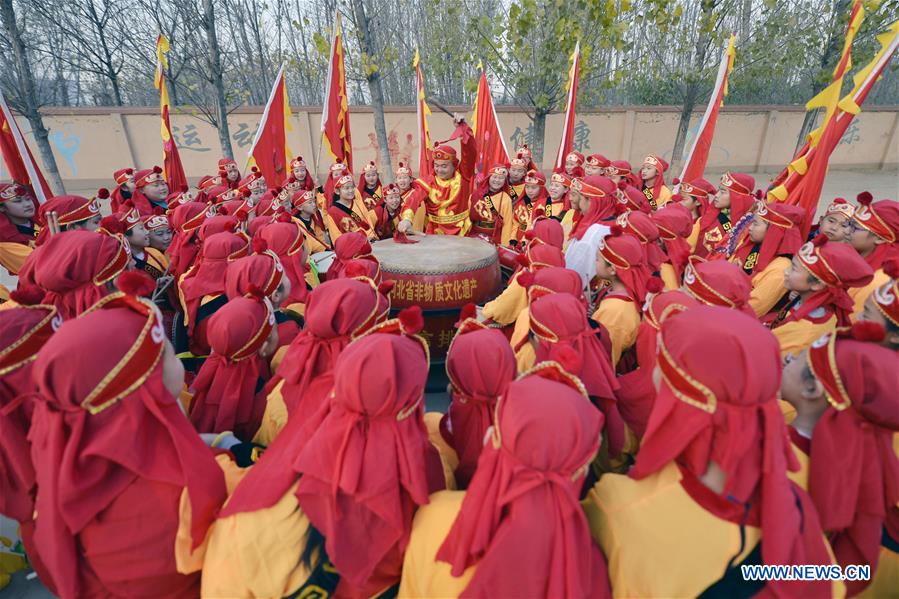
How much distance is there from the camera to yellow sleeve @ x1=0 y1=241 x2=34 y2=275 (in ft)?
13.3

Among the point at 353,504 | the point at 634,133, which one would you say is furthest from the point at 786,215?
the point at 634,133

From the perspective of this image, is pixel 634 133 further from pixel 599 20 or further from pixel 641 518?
pixel 641 518

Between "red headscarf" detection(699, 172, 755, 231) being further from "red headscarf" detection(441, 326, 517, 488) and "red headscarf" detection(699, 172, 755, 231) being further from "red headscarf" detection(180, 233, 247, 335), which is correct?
"red headscarf" detection(180, 233, 247, 335)

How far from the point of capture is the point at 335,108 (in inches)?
258

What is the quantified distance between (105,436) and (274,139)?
5815 mm

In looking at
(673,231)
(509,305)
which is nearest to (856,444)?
(509,305)

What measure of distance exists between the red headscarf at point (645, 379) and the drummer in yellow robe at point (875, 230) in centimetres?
224

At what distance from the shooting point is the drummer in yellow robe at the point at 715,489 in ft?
4.12

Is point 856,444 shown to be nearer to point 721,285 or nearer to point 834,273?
point 721,285

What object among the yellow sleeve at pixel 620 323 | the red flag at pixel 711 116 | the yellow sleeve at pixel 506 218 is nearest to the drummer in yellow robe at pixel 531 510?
the yellow sleeve at pixel 620 323

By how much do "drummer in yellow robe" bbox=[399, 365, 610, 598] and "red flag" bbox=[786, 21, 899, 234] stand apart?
4259 millimetres

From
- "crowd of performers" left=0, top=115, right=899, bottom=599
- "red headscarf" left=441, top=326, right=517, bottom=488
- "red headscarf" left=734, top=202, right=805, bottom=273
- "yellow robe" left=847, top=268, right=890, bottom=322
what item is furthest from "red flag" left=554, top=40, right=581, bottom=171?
"red headscarf" left=441, top=326, right=517, bottom=488

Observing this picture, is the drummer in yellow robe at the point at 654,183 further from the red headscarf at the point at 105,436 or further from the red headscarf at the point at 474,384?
the red headscarf at the point at 105,436

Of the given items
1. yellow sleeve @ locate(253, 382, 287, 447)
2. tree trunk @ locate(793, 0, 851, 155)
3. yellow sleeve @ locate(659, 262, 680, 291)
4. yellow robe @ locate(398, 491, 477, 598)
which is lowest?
yellow sleeve @ locate(253, 382, 287, 447)
